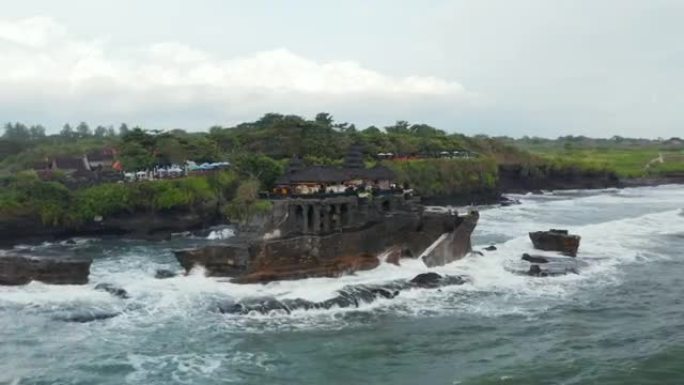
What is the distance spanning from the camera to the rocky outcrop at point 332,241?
112 ft

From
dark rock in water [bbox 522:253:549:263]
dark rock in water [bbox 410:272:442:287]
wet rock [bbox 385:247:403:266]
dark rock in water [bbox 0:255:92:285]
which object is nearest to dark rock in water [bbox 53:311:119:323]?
dark rock in water [bbox 0:255:92:285]

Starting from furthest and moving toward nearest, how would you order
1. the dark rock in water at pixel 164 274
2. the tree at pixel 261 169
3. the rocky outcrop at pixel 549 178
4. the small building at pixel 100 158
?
the rocky outcrop at pixel 549 178, the small building at pixel 100 158, the tree at pixel 261 169, the dark rock in water at pixel 164 274

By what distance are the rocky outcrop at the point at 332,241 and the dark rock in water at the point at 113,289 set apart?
382cm

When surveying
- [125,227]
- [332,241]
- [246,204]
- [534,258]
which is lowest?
[534,258]

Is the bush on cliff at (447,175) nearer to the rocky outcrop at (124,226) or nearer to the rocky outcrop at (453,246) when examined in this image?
the rocky outcrop at (124,226)

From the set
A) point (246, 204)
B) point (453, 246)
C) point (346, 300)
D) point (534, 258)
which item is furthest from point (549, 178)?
point (346, 300)

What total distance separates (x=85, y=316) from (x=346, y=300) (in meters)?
10.9

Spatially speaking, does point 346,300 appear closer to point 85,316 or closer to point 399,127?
point 85,316

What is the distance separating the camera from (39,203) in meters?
52.2

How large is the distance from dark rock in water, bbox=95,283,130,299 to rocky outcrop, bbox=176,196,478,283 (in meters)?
3.82

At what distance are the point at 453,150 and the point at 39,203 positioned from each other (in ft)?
188

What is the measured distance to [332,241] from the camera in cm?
3559

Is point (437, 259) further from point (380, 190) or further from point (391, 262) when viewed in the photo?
point (380, 190)

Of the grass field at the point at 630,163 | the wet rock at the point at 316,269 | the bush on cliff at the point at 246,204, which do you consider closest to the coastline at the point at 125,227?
the bush on cliff at the point at 246,204
